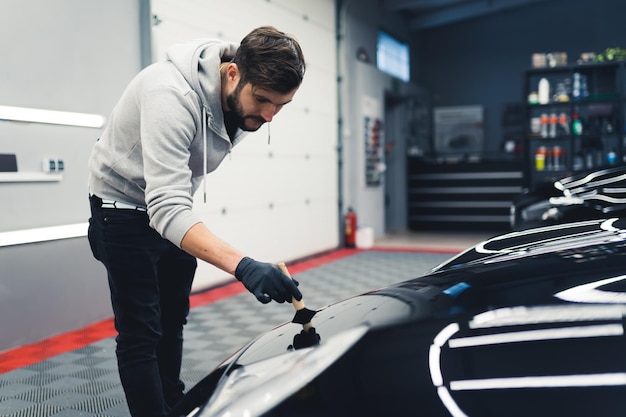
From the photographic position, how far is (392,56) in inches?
352

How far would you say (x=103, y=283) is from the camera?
3.59m

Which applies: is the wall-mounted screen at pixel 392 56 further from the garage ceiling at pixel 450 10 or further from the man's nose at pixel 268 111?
the man's nose at pixel 268 111

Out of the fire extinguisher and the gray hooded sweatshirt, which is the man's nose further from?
the fire extinguisher

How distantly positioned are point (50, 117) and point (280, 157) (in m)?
2.65

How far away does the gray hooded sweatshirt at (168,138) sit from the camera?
51.7 inches

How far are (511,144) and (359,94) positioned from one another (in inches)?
135

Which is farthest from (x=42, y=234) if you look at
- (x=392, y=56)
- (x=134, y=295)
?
(x=392, y=56)

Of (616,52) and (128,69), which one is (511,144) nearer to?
(616,52)

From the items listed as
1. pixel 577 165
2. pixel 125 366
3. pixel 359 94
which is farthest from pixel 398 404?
pixel 359 94

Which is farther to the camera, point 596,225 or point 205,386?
point 596,225

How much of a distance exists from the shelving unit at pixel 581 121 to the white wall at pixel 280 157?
216 centimetres

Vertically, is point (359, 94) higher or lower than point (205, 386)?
higher

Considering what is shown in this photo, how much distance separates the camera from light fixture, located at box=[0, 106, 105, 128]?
301 centimetres

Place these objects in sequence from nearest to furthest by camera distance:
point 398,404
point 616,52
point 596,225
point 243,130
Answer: point 398,404 → point 596,225 → point 243,130 → point 616,52
